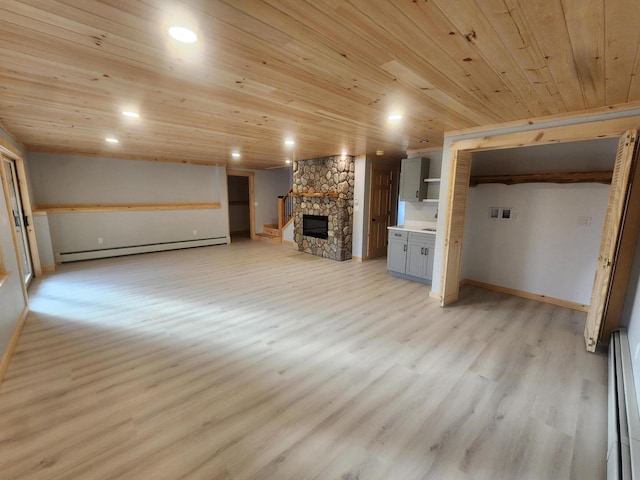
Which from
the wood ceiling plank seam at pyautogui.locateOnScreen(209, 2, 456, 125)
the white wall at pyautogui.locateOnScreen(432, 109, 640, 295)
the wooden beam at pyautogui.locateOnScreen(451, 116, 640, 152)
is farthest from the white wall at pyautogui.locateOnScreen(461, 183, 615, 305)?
the wood ceiling plank seam at pyautogui.locateOnScreen(209, 2, 456, 125)

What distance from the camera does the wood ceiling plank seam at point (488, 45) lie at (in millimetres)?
1314

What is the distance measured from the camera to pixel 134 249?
22.1 feet

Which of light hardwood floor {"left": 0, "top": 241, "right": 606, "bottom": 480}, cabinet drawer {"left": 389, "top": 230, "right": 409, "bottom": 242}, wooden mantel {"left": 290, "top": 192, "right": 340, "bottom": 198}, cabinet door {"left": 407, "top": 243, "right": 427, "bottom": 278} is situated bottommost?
light hardwood floor {"left": 0, "top": 241, "right": 606, "bottom": 480}

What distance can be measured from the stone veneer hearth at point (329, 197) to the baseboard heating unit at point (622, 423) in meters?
4.59

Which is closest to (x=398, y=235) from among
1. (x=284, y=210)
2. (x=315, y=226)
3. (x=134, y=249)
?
(x=315, y=226)

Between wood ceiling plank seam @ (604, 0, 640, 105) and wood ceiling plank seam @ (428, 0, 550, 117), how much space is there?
0.42 m

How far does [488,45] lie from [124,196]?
7500mm

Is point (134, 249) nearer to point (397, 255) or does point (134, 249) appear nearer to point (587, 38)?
point (397, 255)

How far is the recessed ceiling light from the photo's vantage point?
4.73 feet

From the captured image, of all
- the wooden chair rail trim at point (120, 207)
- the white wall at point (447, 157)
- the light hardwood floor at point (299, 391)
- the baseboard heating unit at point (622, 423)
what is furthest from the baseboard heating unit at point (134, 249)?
the baseboard heating unit at point (622, 423)

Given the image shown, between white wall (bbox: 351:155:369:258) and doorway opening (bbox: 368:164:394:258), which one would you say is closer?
white wall (bbox: 351:155:369:258)

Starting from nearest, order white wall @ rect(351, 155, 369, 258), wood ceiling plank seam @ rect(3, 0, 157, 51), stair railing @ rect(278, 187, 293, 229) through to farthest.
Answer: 1. wood ceiling plank seam @ rect(3, 0, 157, 51)
2. white wall @ rect(351, 155, 369, 258)
3. stair railing @ rect(278, 187, 293, 229)

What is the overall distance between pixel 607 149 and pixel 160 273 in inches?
275

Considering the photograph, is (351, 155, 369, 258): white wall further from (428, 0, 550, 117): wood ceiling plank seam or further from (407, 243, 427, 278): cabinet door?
(428, 0, 550, 117): wood ceiling plank seam
